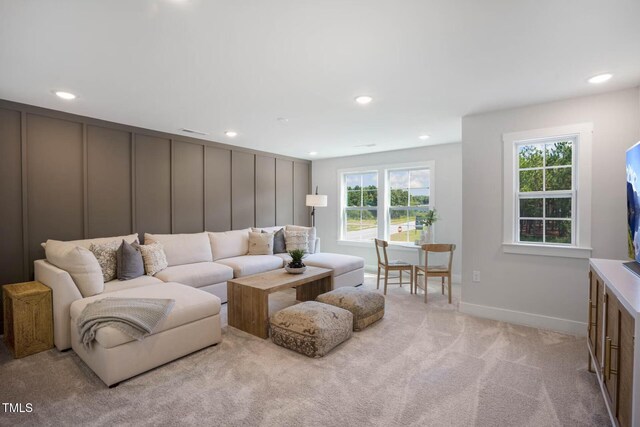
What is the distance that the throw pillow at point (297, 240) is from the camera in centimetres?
550

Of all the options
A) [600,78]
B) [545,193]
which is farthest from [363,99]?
[545,193]

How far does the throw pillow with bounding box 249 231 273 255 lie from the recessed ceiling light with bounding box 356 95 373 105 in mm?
2931

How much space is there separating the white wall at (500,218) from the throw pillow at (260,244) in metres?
3.05

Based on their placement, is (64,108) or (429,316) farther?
(429,316)

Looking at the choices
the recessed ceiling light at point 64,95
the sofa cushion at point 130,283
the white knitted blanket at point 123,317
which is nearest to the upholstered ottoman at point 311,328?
the white knitted blanket at point 123,317

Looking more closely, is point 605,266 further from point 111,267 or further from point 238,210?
point 238,210

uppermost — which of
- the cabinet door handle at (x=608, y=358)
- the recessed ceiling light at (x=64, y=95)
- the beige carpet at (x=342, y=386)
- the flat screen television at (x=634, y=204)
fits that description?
the recessed ceiling light at (x=64, y=95)

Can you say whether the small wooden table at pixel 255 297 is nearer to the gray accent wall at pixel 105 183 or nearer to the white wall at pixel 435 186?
the gray accent wall at pixel 105 183

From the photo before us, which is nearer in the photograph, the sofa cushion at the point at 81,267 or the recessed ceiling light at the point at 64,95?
the sofa cushion at the point at 81,267

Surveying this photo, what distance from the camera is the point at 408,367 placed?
249 centimetres

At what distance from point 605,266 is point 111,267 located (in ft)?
14.9

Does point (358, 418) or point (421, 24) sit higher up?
point (421, 24)

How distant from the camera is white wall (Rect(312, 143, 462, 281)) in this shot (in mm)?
5298

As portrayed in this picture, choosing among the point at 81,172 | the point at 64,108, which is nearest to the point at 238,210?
the point at 81,172
